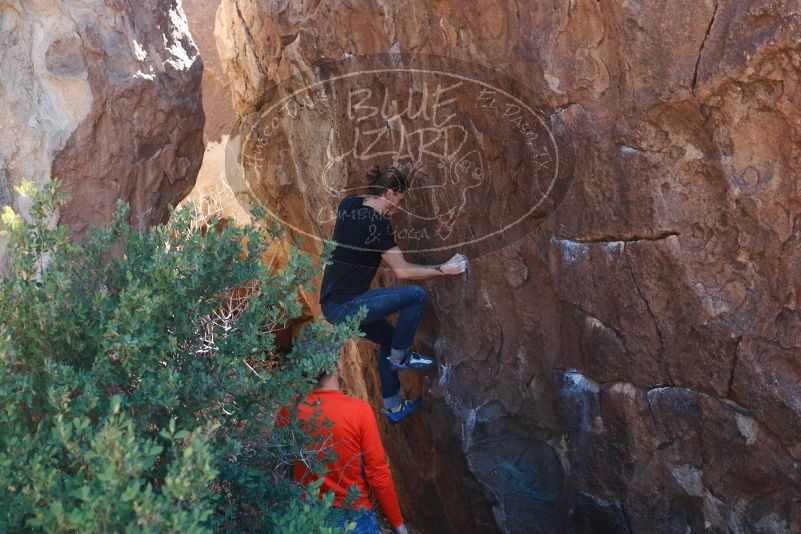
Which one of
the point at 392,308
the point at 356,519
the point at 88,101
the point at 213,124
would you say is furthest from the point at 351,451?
the point at 213,124

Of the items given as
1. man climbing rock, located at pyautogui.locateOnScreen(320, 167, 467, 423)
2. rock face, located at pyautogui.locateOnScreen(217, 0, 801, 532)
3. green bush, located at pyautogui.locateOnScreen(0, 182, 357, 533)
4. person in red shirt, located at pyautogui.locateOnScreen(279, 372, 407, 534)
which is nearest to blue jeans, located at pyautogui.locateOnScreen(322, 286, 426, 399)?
man climbing rock, located at pyautogui.locateOnScreen(320, 167, 467, 423)

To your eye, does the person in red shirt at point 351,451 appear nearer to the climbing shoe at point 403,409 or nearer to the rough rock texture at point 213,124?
the climbing shoe at point 403,409

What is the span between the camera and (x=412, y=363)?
16.5 feet

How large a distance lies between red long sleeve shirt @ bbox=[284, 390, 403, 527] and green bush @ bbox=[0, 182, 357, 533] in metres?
0.24

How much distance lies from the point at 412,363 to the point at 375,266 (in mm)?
627

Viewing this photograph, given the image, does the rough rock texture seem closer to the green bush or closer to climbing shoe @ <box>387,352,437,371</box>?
climbing shoe @ <box>387,352,437,371</box>

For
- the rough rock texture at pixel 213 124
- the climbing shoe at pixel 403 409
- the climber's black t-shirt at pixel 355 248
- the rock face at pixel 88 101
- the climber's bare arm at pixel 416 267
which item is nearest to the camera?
the rock face at pixel 88 101

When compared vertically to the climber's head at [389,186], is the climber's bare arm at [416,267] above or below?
below

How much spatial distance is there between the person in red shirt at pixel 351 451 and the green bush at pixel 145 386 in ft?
0.74

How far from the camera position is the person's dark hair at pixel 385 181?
4.66 metres

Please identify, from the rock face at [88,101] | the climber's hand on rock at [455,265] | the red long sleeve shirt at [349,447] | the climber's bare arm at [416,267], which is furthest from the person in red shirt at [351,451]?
the rock face at [88,101]

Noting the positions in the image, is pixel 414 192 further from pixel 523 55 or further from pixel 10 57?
pixel 10 57

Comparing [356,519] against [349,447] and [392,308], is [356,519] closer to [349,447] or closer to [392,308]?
[349,447]

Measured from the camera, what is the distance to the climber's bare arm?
475 centimetres
